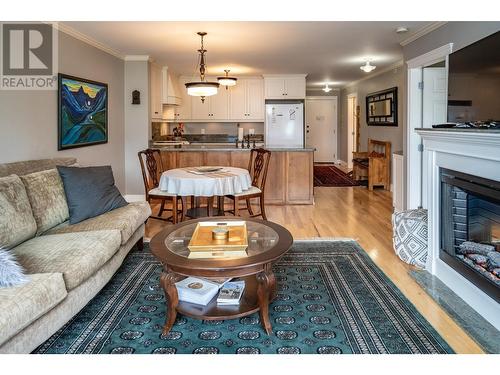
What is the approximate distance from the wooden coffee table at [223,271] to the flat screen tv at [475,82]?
5.96 feet

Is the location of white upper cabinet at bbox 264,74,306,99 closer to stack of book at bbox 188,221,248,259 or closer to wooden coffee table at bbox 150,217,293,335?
stack of book at bbox 188,221,248,259

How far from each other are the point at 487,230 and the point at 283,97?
595 centimetres

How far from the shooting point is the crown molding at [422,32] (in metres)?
4.01

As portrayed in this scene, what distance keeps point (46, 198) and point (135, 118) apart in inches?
130

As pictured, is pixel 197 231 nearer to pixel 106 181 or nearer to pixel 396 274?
pixel 106 181

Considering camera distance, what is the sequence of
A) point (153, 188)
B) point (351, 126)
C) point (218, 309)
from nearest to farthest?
1. point (218, 309)
2. point (153, 188)
3. point (351, 126)

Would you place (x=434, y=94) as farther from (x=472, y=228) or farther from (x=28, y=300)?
(x=28, y=300)

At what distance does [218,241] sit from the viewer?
2445 mm

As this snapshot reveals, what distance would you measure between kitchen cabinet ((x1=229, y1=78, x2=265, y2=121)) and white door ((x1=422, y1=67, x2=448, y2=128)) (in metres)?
4.12

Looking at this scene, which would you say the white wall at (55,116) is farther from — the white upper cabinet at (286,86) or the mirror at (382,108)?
the mirror at (382,108)

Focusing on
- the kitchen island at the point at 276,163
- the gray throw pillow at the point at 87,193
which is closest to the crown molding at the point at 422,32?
the kitchen island at the point at 276,163

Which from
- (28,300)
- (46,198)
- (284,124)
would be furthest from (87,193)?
(284,124)

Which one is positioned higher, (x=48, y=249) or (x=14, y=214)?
(x=14, y=214)
